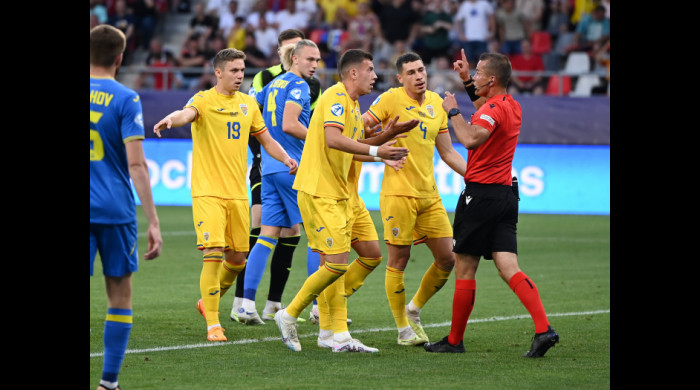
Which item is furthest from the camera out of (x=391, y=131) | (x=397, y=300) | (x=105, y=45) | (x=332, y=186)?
(x=397, y=300)

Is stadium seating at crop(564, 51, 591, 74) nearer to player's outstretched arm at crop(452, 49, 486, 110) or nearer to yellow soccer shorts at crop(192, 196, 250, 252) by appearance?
player's outstretched arm at crop(452, 49, 486, 110)

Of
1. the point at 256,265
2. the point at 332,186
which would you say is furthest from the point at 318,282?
the point at 256,265

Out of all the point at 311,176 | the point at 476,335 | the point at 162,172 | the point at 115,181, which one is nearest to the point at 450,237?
the point at 476,335

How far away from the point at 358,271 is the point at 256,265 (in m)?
1.14

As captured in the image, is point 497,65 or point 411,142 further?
point 411,142

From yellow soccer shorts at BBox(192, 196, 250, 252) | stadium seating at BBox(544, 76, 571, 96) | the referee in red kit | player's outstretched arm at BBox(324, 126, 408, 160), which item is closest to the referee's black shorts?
the referee in red kit

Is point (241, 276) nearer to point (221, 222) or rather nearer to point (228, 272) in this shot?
point (228, 272)

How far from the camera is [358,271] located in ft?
25.3

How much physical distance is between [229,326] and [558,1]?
15.1m

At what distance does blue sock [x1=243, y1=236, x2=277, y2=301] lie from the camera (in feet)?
27.6

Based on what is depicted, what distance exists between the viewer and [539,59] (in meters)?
19.9

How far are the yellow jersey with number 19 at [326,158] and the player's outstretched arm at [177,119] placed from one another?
0.93 m

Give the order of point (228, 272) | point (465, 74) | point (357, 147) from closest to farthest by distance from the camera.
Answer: point (357, 147)
point (465, 74)
point (228, 272)

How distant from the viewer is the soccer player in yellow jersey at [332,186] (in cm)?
691
